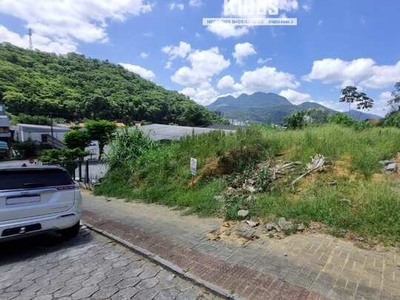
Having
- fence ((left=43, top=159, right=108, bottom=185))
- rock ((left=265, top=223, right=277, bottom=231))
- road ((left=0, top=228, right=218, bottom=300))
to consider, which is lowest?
fence ((left=43, top=159, right=108, bottom=185))

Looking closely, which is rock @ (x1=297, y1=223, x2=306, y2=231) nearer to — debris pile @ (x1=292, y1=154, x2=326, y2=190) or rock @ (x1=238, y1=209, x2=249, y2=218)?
rock @ (x1=238, y1=209, x2=249, y2=218)

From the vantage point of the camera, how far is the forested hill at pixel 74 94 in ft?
192

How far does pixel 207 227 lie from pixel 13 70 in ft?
238

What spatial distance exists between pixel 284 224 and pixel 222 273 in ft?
6.36

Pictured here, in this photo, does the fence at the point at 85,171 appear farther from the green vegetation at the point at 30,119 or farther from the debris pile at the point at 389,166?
the green vegetation at the point at 30,119

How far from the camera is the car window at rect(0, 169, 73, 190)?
4.52 metres

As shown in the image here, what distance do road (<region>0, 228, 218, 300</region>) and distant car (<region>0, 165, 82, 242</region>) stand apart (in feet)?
1.46

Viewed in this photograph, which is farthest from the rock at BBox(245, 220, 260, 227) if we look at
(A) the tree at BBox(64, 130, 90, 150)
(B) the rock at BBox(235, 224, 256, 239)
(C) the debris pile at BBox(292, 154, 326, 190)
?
(A) the tree at BBox(64, 130, 90, 150)

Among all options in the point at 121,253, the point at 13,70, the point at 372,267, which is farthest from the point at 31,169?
the point at 13,70

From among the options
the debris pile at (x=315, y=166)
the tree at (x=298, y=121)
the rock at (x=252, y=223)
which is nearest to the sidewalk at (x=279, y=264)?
the rock at (x=252, y=223)

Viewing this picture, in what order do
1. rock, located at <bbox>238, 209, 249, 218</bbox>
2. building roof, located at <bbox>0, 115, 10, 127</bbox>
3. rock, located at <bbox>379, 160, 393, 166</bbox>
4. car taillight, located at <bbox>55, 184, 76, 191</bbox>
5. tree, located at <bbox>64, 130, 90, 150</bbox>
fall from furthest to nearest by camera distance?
1. building roof, located at <bbox>0, 115, 10, 127</bbox>
2. tree, located at <bbox>64, 130, 90, 150</bbox>
3. rock, located at <bbox>379, 160, 393, 166</bbox>
4. rock, located at <bbox>238, 209, 249, 218</bbox>
5. car taillight, located at <bbox>55, 184, 76, 191</bbox>

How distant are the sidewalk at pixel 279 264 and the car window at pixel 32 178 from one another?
1.55 metres

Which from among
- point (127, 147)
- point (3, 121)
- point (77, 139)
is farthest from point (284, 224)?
point (3, 121)

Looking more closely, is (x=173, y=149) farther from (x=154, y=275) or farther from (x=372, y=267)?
(x=372, y=267)
